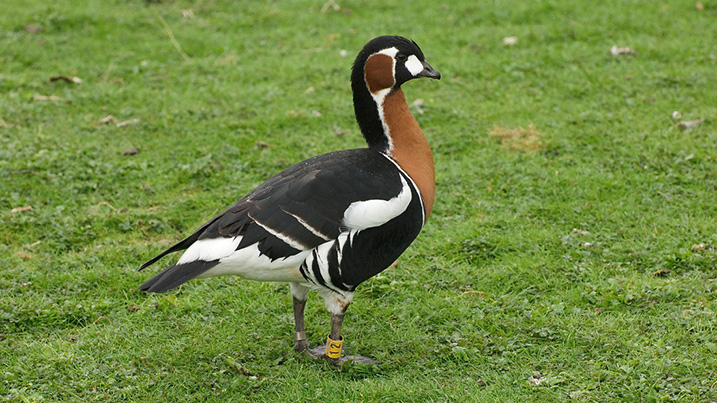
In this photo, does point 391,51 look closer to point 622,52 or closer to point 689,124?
point 689,124

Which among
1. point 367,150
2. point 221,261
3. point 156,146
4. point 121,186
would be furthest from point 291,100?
point 221,261

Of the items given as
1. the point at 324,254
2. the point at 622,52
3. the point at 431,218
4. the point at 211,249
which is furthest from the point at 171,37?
the point at 324,254

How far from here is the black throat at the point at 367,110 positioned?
4797 millimetres

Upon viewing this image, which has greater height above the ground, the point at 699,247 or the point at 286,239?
the point at 286,239

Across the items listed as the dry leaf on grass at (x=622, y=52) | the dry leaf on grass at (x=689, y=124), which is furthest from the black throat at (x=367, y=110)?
the dry leaf on grass at (x=622, y=52)

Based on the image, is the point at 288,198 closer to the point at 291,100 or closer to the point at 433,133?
the point at 433,133

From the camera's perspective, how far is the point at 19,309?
16.9 feet

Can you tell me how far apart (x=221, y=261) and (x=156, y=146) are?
3.89 meters

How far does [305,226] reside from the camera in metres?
4.37

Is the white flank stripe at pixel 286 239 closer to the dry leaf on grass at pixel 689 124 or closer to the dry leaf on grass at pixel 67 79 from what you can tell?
the dry leaf on grass at pixel 689 124

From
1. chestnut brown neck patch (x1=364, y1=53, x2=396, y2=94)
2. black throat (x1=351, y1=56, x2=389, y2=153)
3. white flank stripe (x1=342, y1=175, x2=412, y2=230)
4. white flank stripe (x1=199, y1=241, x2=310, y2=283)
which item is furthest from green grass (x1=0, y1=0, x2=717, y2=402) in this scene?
chestnut brown neck patch (x1=364, y1=53, x2=396, y2=94)

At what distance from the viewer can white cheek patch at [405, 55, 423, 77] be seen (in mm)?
4816

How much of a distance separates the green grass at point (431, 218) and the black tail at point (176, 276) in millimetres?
731

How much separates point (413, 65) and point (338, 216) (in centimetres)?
114
